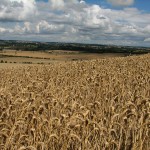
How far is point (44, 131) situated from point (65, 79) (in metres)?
7.51

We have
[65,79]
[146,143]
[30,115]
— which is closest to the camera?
[146,143]

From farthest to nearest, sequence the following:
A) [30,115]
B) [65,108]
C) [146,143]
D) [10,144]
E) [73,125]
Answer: [65,108] → [30,115] → [146,143] → [73,125] → [10,144]

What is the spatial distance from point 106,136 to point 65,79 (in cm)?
822

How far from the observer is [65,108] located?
6.34 meters

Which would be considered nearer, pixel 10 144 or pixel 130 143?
pixel 10 144

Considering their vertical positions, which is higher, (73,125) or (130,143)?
(73,125)

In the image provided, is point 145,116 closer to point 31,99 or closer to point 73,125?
point 73,125

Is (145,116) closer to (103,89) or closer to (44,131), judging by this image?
(44,131)

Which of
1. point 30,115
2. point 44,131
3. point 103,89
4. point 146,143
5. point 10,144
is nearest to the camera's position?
point 10,144

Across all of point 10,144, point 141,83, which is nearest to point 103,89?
point 141,83

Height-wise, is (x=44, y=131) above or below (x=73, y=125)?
below

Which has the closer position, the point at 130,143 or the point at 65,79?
the point at 130,143

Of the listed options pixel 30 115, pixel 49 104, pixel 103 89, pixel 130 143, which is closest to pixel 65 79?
pixel 103 89

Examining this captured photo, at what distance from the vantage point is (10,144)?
4082mm
